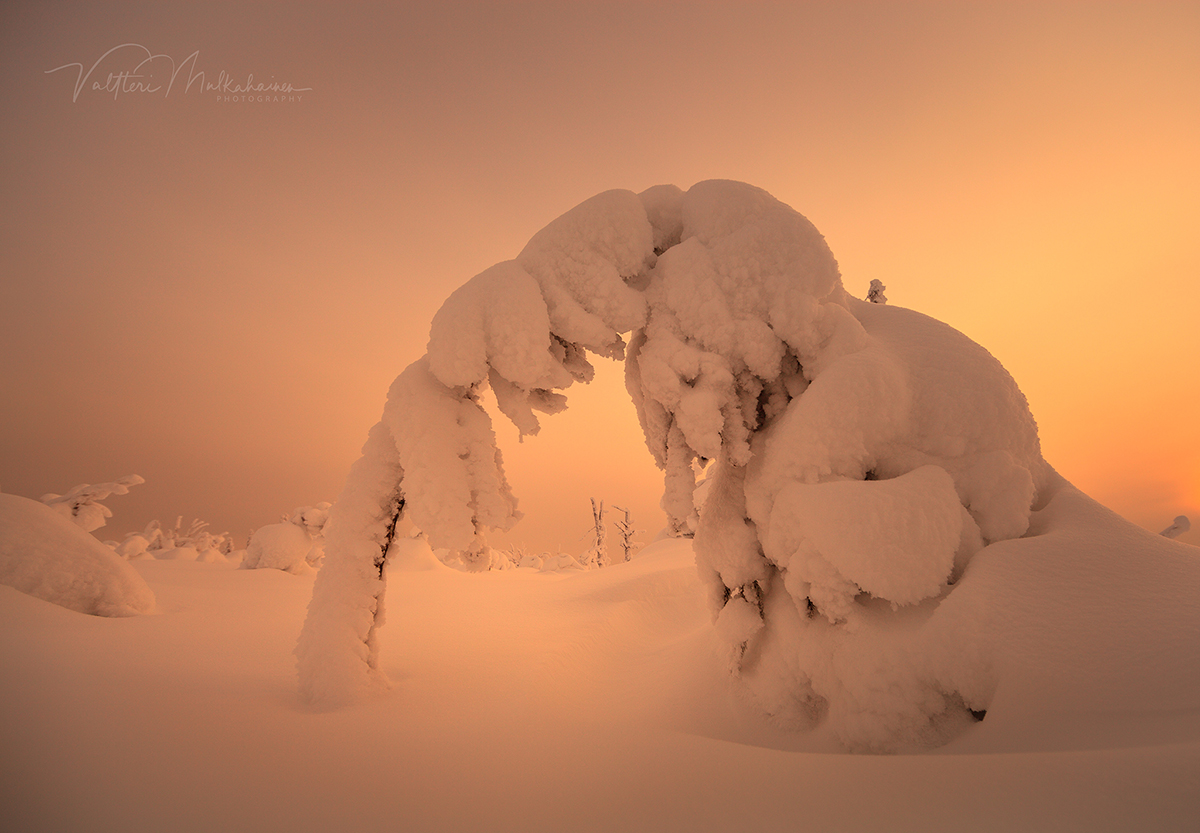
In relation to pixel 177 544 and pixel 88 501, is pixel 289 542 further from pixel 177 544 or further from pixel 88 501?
pixel 177 544

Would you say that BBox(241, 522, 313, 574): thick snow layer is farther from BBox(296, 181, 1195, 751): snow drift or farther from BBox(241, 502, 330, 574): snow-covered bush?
BBox(296, 181, 1195, 751): snow drift

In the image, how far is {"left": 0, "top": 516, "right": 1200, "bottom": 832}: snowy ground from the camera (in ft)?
5.87

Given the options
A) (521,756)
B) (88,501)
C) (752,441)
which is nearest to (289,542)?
(88,501)

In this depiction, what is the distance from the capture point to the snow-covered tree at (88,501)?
789 centimetres

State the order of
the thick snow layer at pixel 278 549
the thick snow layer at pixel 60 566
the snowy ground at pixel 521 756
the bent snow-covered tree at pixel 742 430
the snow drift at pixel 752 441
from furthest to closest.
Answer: the thick snow layer at pixel 278 549 < the thick snow layer at pixel 60 566 < the bent snow-covered tree at pixel 742 430 < the snow drift at pixel 752 441 < the snowy ground at pixel 521 756

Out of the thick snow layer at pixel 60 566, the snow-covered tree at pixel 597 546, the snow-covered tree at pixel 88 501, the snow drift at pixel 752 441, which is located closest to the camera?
the snow drift at pixel 752 441

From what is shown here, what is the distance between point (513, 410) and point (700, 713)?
263 cm

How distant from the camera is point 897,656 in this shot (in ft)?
8.70

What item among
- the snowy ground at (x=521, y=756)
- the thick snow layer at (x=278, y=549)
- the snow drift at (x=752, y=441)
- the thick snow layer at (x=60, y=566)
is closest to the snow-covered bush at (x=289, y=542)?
the thick snow layer at (x=278, y=549)

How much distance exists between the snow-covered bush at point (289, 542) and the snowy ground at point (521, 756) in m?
7.96

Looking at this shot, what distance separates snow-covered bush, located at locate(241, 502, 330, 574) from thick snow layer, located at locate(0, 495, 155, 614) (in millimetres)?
6149

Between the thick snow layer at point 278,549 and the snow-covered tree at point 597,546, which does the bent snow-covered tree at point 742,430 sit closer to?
the thick snow layer at point 278,549

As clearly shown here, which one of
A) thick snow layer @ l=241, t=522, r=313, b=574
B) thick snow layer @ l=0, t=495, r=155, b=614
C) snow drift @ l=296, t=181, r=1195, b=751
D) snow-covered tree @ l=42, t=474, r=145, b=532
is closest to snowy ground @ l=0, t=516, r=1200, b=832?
snow drift @ l=296, t=181, r=1195, b=751

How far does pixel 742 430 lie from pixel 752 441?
0.30 m
